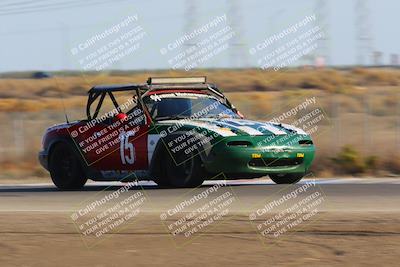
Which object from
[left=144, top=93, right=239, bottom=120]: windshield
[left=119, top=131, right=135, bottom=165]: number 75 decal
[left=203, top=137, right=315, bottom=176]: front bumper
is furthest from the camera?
[left=144, top=93, right=239, bottom=120]: windshield

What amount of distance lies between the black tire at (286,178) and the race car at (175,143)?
1cm

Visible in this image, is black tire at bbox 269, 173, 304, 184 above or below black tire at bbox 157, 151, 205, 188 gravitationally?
below

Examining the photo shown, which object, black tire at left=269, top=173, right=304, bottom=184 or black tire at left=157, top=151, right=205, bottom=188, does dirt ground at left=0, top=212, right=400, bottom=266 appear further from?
black tire at left=269, top=173, right=304, bottom=184

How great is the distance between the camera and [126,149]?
16.4m

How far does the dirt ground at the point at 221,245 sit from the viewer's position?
31.1 ft

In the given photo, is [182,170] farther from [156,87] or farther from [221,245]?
[221,245]

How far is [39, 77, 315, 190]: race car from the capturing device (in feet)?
51.4

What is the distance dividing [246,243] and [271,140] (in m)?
Answer: 5.54

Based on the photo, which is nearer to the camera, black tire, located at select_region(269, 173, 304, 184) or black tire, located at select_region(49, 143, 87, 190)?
black tire, located at select_region(269, 173, 304, 184)

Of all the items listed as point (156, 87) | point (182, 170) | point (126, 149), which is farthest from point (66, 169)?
point (182, 170)

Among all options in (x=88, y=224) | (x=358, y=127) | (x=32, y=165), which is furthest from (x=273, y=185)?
(x=358, y=127)

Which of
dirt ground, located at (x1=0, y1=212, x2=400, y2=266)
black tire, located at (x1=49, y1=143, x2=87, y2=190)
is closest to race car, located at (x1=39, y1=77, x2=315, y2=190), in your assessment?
black tire, located at (x1=49, y1=143, x2=87, y2=190)

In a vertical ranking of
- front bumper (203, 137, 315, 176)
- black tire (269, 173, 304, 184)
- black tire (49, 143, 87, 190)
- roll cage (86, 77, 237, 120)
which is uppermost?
roll cage (86, 77, 237, 120)

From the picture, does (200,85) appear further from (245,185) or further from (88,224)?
(88,224)
